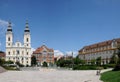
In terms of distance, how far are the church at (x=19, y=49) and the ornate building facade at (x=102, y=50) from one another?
2485cm

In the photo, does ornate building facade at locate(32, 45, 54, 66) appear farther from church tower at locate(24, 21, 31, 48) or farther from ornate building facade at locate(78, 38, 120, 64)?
ornate building facade at locate(78, 38, 120, 64)

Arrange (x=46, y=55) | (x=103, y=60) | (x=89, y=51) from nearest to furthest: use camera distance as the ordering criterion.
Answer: (x=103, y=60)
(x=89, y=51)
(x=46, y=55)

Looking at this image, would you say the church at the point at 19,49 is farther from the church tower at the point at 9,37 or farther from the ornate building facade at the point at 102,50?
the ornate building facade at the point at 102,50

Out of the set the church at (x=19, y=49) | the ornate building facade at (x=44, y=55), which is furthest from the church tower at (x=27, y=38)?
the ornate building facade at (x=44, y=55)

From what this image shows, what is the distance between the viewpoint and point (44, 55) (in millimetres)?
137875

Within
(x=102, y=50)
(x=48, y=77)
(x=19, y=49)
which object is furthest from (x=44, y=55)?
(x=48, y=77)

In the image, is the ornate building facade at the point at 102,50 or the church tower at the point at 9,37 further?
the church tower at the point at 9,37

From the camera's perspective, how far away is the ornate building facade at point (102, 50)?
9588cm

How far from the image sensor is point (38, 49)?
461ft

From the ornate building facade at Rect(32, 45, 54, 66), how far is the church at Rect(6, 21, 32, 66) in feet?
51.0

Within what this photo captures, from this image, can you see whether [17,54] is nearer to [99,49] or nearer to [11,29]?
[11,29]

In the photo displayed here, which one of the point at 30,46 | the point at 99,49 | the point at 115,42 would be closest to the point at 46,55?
the point at 30,46

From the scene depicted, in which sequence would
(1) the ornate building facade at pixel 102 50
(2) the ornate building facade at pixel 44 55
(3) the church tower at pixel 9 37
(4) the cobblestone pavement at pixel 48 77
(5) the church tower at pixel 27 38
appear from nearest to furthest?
(4) the cobblestone pavement at pixel 48 77
(1) the ornate building facade at pixel 102 50
(3) the church tower at pixel 9 37
(5) the church tower at pixel 27 38
(2) the ornate building facade at pixel 44 55

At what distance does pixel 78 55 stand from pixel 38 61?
23.4 meters
